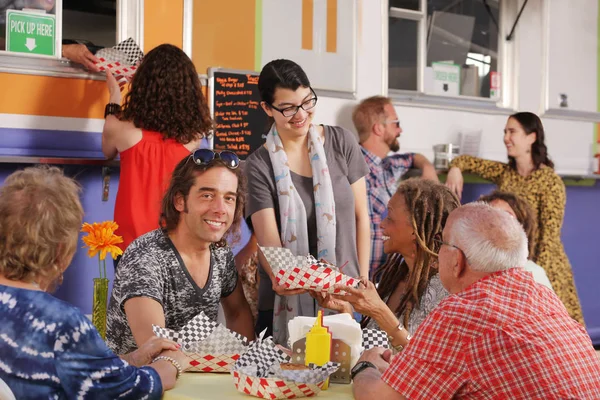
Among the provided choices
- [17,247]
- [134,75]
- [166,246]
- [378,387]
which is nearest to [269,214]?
[166,246]

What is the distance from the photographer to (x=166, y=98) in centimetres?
411

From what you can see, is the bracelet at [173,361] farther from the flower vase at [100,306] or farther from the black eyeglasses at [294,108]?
the black eyeglasses at [294,108]

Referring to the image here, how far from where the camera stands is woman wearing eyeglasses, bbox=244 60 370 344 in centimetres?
354

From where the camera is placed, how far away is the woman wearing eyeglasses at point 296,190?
3539mm

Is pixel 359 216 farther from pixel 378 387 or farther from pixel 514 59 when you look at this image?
pixel 514 59

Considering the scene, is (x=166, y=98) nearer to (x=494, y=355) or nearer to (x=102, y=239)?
(x=102, y=239)

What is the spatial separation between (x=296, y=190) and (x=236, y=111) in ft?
5.68

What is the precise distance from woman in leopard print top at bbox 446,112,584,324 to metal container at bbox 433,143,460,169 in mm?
90

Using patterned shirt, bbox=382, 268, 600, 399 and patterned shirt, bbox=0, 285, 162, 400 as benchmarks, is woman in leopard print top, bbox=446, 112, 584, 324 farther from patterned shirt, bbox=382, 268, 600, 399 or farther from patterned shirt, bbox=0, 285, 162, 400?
patterned shirt, bbox=0, 285, 162, 400

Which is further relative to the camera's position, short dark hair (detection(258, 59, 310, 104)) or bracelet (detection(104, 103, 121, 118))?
bracelet (detection(104, 103, 121, 118))

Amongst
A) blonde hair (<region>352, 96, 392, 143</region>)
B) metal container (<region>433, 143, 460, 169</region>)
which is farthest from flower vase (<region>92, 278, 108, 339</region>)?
metal container (<region>433, 143, 460, 169</region>)

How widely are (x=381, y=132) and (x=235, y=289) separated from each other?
2602 mm

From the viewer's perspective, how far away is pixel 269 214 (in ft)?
11.6

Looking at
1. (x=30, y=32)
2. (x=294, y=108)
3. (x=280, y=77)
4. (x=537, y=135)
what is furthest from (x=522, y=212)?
(x=30, y=32)
